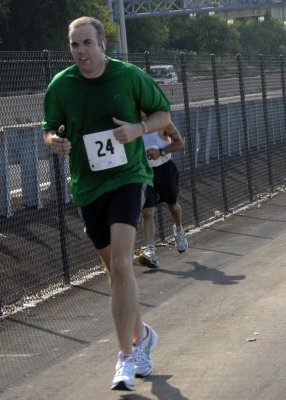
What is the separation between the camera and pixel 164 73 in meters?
13.4

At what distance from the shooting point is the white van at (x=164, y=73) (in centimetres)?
1285

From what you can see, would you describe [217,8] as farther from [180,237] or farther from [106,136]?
[106,136]

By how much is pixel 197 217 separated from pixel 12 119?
408 centimetres

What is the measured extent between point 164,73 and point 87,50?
7.34 meters

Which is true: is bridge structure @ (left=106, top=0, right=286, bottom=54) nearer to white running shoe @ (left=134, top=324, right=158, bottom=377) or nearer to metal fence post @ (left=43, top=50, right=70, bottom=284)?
metal fence post @ (left=43, top=50, right=70, bottom=284)

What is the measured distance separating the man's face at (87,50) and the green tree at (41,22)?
46958 mm

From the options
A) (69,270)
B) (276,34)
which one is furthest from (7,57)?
(276,34)

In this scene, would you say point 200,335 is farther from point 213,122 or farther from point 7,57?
point 213,122

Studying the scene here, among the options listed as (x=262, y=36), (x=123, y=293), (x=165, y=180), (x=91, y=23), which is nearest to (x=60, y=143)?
(x=91, y=23)

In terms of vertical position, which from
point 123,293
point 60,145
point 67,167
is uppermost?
point 60,145

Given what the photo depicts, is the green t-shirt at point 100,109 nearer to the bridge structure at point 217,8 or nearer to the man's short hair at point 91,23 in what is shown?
the man's short hair at point 91,23

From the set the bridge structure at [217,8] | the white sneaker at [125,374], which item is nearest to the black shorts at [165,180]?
the white sneaker at [125,374]

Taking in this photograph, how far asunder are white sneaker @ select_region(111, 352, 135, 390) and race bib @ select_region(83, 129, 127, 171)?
1171 millimetres

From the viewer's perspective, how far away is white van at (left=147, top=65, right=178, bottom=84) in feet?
42.2
